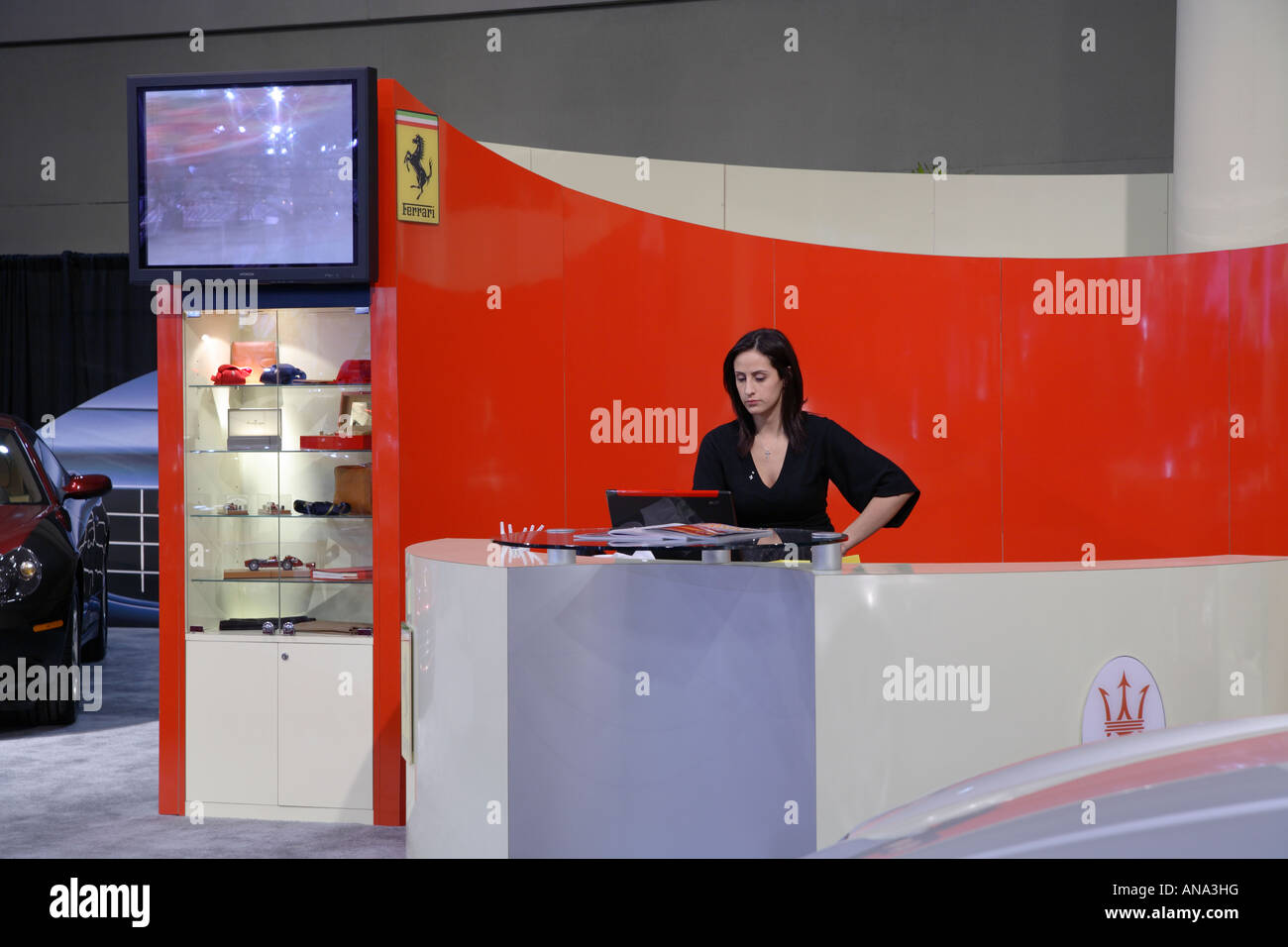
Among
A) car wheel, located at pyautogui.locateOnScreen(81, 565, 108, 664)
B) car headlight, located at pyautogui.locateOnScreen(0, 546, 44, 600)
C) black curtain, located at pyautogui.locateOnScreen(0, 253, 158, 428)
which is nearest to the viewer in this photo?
car headlight, located at pyautogui.locateOnScreen(0, 546, 44, 600)

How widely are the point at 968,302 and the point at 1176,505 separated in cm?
144

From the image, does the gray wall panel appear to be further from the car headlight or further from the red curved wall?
the car headlight

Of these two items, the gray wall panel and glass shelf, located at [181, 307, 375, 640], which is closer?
glass shelf, located at [181, 307, 375, 640]

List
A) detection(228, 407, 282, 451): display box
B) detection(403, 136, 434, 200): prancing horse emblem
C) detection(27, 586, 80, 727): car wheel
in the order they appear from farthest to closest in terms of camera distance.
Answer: detection(27, 586, 80, 727): car wheel
detection(228, 407, 282, 451): display box
detection(403, 136, 434, 200): prancing horse emblem

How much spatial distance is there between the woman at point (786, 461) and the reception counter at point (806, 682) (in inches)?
30.6

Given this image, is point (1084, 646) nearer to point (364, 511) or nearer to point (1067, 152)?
point (364, 511)

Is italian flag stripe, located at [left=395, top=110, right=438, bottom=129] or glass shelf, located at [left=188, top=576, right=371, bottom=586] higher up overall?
italian flag stripe, located at [left=395, top=110, right=438, bottom=129]

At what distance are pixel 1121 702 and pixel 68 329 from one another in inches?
341

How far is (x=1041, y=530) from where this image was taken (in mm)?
5758

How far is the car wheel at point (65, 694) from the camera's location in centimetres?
550

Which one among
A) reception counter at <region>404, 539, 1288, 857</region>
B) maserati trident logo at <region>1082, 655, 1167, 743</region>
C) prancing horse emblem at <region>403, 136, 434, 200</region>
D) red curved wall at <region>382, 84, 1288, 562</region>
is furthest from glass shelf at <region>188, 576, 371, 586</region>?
maserati trident logo at <region>1082, 655, 1167, 743</region>

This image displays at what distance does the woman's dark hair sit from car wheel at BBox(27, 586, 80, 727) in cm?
367

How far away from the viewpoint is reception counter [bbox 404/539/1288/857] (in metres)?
2.60

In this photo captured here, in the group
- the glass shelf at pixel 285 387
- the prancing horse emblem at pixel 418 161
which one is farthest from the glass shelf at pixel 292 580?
the prancing horse emblem at pixel 418 161
